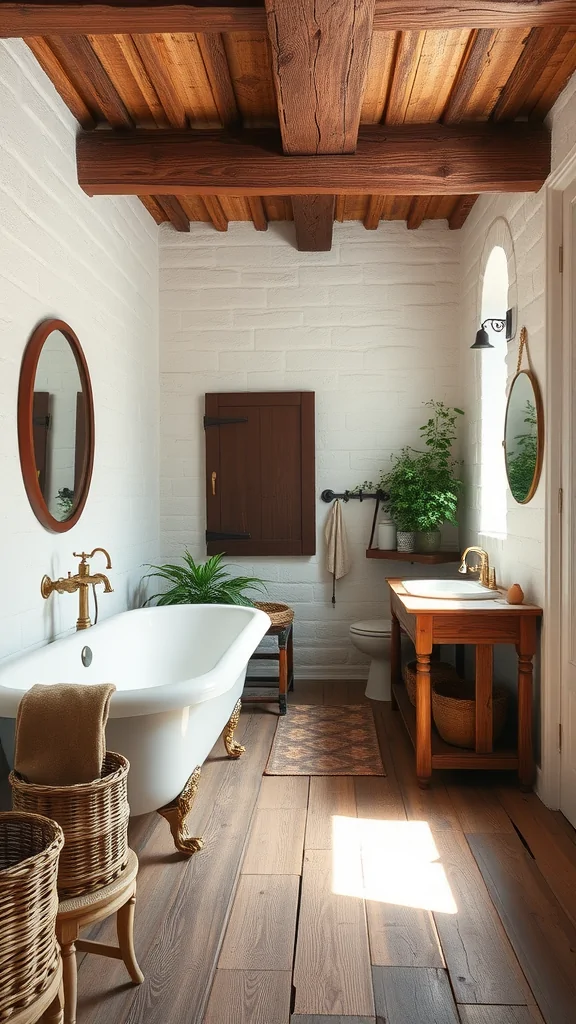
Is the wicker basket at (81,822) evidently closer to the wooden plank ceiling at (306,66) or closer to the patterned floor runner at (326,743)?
the patterned floor runner at (326,743)

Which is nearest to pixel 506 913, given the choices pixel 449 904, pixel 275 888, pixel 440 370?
pixel 449 904

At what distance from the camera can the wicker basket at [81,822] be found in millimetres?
1793

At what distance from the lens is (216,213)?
180 inches

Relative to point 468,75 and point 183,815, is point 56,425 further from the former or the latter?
point 468,75

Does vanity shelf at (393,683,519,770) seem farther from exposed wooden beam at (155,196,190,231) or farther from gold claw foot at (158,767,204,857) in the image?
exposed wooden beam at (155,196,190,231)

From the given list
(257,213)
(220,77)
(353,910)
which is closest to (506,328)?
(220,77)

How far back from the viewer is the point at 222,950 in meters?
2.06

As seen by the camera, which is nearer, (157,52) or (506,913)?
(506,913)

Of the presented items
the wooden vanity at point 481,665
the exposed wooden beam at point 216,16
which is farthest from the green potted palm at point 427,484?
the exposed wooden beam at point 216,16

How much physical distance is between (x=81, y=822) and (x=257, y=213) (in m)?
3.71

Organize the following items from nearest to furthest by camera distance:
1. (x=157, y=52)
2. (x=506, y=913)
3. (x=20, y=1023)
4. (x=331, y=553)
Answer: (x=20, y=1023), (x=506, y=913), (x=157, y=52), (x=331, y=553)

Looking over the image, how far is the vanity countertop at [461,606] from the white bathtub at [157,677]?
0.65 m

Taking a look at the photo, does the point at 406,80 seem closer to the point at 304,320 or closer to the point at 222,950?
the point at 304,320

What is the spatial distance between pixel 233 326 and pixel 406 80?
7.22 feet
